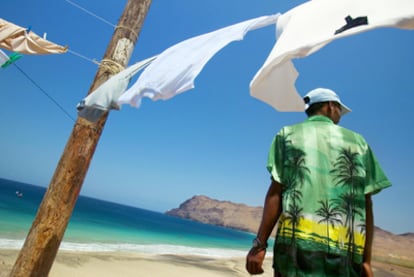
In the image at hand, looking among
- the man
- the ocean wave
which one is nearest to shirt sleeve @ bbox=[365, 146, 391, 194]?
the man

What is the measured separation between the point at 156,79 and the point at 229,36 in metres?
0.92

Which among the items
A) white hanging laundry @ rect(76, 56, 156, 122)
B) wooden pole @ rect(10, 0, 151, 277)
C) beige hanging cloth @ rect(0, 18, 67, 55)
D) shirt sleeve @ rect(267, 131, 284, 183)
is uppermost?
beige hanging cloth @ rect(0, 18, 67, 55)

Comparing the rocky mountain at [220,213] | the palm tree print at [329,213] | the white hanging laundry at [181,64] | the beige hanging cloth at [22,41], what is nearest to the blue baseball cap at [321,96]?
the palm tree print at [329,213]

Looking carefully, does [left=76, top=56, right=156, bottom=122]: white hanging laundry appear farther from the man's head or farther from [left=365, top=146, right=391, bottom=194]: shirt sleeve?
[left=365, top=146, right=391, bottom=194]: shirt sleeve

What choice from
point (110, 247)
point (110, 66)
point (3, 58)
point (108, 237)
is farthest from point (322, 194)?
point (108, 237)

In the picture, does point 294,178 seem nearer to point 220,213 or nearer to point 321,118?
point 321,118

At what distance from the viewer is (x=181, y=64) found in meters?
2.52

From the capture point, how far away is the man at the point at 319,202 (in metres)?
1.33

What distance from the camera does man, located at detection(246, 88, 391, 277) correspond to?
1.33 metres

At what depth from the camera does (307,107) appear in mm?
1835

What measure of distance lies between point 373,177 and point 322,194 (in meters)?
0.41

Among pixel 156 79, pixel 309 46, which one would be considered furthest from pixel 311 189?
pixel 156 79

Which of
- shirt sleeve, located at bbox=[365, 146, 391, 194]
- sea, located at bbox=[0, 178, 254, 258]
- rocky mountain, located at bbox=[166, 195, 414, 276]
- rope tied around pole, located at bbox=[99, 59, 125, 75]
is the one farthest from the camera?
rocky mountain, located at bbox=[166, 195, 414, 276]

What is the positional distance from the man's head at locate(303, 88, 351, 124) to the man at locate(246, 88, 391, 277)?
108 mm
